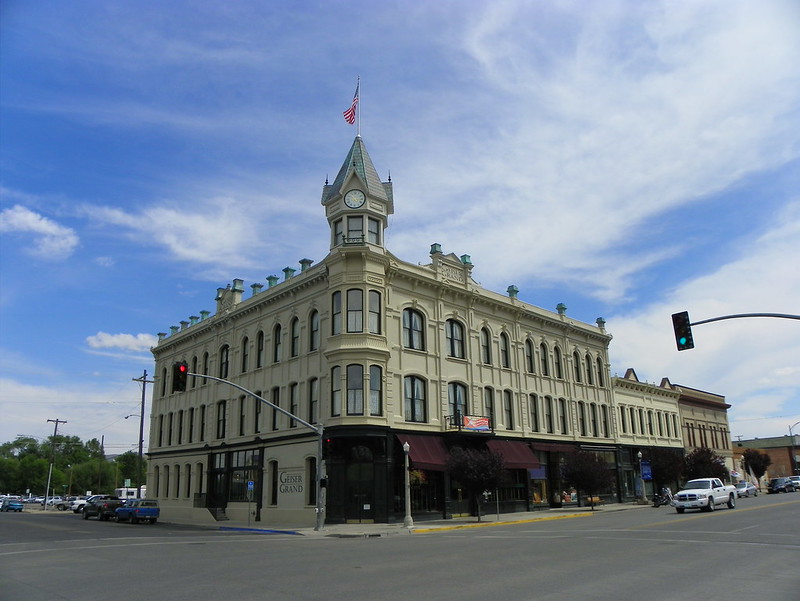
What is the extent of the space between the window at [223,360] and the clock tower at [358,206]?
13.9m

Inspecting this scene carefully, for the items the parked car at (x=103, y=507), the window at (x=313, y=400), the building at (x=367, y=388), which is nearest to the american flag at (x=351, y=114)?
the building at (x=367, y=388)

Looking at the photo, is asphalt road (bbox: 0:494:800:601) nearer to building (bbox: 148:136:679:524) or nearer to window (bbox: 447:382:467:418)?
building (bbox: 148:136:679:524)

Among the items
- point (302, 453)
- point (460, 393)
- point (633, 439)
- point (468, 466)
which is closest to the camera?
point (468, 466)

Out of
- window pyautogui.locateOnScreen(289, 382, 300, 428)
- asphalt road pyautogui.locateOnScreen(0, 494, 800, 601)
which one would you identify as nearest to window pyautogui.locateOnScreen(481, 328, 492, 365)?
window pyautogui.locateOnScreen(289, 382, 300, 428)

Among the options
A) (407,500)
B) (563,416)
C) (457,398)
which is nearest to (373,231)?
(457,398)

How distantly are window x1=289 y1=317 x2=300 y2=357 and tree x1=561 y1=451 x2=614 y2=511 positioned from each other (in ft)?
62.6

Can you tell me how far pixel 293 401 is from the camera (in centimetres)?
3744

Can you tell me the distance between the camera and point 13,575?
1412 centimetres

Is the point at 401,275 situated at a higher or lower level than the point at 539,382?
higher

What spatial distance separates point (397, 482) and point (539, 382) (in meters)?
16.1

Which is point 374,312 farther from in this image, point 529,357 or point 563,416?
point 563,416

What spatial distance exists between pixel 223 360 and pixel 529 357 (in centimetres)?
2161

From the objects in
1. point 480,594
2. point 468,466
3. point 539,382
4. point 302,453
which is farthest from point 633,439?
point 480,594

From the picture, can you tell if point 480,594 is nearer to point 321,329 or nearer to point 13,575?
point 13,575
